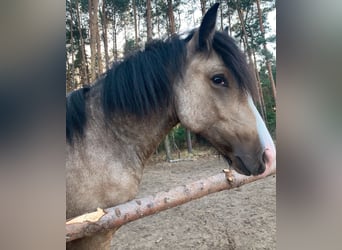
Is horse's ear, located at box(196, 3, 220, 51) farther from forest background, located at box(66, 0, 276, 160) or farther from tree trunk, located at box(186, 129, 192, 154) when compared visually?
tree trunk, located at box(186, 129, 192, 154)

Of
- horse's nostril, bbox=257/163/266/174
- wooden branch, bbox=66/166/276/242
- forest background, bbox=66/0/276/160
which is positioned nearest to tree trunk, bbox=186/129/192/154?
forest background, bbox=66/0/276/160

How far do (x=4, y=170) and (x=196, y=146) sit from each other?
0.79m

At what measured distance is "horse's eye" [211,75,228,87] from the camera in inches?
50.6

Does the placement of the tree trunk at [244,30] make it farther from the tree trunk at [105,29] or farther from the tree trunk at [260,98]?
the tree trunk at [105,29]

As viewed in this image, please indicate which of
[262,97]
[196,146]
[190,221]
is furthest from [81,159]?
[262,97]

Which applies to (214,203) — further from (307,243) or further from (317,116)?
(317,116)

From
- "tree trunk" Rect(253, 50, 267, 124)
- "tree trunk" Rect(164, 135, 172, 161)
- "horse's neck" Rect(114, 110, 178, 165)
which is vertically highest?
"tree trunk" Rect(253, 50, 267, 124)

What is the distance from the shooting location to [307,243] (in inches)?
46.3

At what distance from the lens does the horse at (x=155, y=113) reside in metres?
1.26

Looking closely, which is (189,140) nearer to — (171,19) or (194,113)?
(194,113)

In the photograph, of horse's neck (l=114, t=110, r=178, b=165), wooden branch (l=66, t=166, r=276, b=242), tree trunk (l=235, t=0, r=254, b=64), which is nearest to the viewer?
wooden branch (l=66, t=166, r=276, b=242)

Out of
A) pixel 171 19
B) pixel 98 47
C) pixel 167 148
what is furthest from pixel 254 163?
pixel 98 47

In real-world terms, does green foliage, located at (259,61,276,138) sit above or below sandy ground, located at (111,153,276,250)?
above

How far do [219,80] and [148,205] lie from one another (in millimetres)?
611
